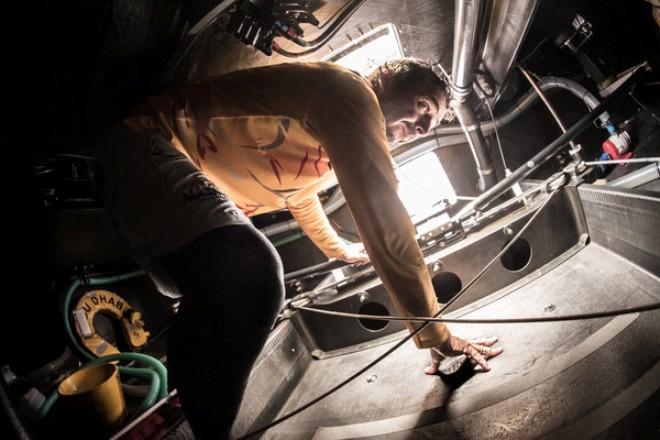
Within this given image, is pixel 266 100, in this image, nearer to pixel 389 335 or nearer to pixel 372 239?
pixel 372 239

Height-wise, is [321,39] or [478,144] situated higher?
[321,39]

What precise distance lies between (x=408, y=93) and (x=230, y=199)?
121 centimetres

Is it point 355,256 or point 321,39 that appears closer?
point 355,256

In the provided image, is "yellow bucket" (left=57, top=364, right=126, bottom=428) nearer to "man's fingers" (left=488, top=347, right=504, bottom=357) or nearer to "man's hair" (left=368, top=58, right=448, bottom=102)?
"man's fingers" (left=488, top=347, right=504, bottom=357)

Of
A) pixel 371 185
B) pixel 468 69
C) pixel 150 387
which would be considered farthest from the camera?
pixel 468 69

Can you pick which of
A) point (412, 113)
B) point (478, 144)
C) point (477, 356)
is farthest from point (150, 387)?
point (478, 144)

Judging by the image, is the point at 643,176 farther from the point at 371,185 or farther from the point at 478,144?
the point at 478,144

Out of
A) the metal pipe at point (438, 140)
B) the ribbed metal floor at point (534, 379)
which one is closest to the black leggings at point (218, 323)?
the ribbed metal floor at point (534, 379)

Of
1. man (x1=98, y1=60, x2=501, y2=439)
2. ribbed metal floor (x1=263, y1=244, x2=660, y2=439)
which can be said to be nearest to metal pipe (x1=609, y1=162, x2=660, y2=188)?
ribbed metal floor (x1=263, y1=244, x2=660, y2=439)

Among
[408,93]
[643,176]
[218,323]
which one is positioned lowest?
[643,176]

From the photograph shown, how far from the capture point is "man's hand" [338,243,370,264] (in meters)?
2.73

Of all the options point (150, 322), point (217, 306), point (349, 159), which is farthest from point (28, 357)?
point (349, 159)

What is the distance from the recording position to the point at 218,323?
111 centimetres

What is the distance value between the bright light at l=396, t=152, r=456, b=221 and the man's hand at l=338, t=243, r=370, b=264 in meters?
1.17
